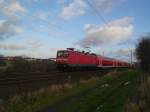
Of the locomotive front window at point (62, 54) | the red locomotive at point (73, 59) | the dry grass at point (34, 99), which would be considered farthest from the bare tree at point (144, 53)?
the dry grass at point (34, 99)

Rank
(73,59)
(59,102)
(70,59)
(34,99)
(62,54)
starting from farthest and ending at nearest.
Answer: (73,59) → (62,54) → (70,59) → (34,99) → (59,102)

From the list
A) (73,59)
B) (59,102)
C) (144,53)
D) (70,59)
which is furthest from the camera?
(144,53)

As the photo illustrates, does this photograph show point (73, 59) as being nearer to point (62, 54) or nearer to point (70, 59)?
point (70, 59)

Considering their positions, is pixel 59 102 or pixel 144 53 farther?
pixel 144 53

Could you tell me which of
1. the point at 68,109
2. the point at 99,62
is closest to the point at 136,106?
the point at 68,109

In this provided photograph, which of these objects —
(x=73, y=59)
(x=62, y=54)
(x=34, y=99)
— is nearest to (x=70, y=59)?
(x=73, y=59)

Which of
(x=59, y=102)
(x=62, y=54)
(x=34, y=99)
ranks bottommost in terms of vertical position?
(x=59, y=102)

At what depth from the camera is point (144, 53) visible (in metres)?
79.4

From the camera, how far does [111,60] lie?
86.6 m

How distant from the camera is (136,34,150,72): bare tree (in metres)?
69.2

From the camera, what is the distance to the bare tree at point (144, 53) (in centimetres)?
6922

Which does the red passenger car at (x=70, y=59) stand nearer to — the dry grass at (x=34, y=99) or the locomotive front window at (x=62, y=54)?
the locomotive front window at (x=62, y=54)

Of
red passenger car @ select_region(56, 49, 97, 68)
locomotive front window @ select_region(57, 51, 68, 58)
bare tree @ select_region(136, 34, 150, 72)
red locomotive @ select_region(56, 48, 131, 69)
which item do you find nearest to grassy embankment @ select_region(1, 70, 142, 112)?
red passenger car @ select_region(56, 49, 97, 68)

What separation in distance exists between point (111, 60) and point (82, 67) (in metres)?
30.1
